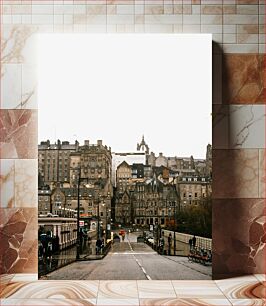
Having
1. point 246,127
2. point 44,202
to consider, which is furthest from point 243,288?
point 44,202

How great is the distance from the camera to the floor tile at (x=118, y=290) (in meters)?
2.95

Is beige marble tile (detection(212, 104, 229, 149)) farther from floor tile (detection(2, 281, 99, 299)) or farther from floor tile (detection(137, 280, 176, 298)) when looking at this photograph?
floor tile (detection(2, 281, 99, 299))

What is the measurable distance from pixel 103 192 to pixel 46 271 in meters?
0.58

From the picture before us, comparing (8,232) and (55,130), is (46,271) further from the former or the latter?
(55,130)

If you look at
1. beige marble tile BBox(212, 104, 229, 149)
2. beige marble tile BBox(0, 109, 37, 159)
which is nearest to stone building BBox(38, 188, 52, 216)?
beige marble tile BBox(0, 109, 37, 159)

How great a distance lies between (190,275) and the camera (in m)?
3.33

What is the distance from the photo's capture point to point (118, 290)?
3.08 metres

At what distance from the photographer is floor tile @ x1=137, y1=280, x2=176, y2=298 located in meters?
2.97

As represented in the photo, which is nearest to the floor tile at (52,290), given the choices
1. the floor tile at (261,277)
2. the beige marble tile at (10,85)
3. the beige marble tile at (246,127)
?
the floor tile at (261,277)

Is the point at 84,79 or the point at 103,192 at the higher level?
the point at 84,79

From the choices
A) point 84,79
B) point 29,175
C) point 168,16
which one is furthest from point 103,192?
point 168,16

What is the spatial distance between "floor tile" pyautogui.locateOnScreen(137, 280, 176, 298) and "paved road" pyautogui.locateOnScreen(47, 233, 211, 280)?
0.24ft

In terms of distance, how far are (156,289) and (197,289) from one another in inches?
8.9

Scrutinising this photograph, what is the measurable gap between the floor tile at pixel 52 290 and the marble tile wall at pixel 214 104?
248mm
